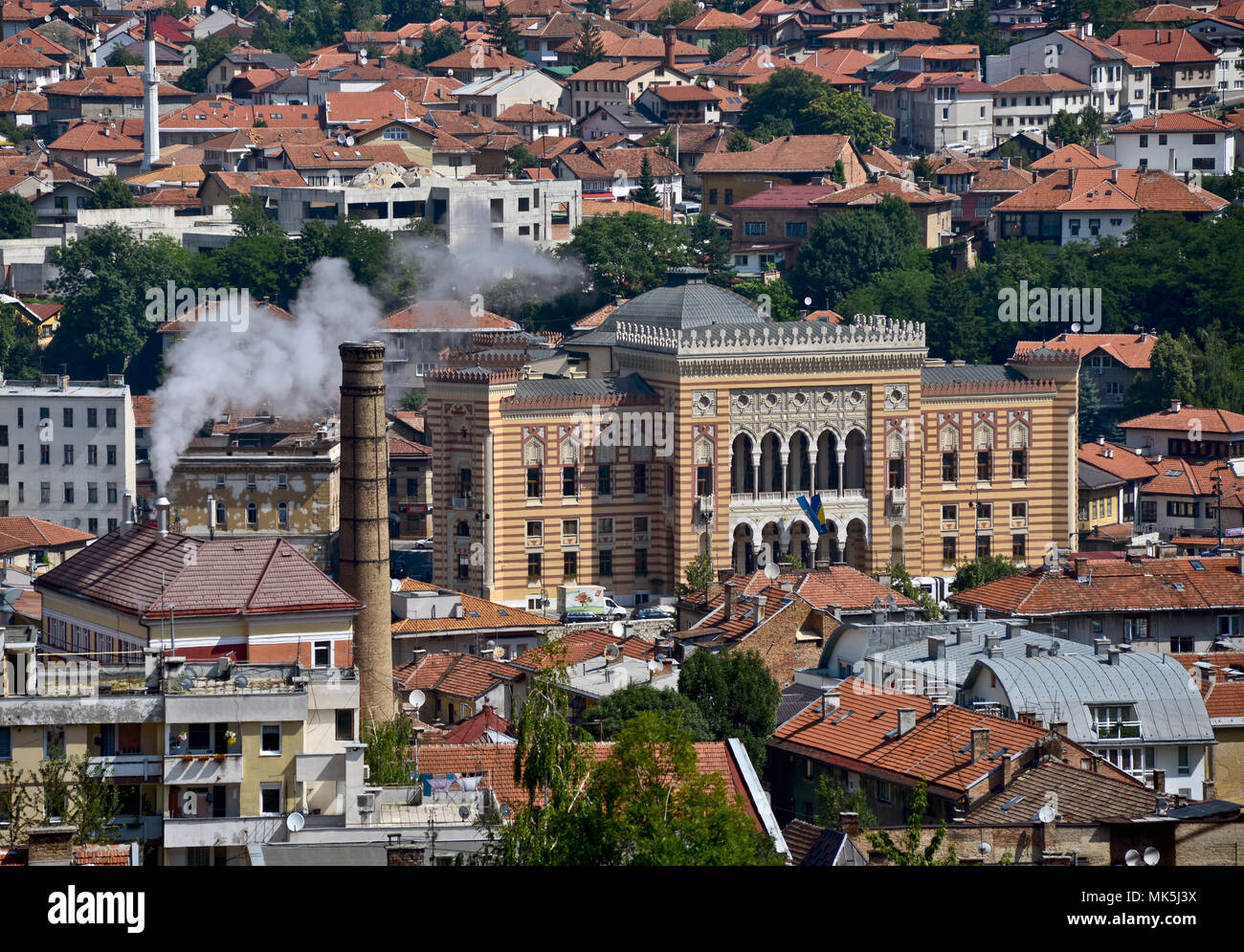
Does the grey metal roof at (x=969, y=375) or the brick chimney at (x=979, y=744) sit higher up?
the grey metal roof at (x=969, y=375)

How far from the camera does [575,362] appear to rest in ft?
329

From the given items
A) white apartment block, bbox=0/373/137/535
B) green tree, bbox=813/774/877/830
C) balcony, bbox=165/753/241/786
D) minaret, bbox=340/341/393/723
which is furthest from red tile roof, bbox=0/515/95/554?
balcony, bbox=165/753/241/786

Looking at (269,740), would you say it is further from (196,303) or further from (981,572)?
(196,303)

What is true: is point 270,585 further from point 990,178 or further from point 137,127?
point 137,127

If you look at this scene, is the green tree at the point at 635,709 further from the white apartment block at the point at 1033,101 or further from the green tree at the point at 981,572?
the white apartment block at the point at 1033,101

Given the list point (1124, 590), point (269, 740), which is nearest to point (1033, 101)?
point (1124, 590)

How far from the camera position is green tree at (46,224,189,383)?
A: 133625mm

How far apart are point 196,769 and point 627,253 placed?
96.3 meters

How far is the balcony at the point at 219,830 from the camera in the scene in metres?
36.8

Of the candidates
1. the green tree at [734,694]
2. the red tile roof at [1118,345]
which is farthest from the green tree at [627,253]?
the green tree at [734,694]

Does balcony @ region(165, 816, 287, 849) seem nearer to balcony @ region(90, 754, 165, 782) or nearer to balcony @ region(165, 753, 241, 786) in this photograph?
balcony @ region(165, 753, 241, 786)

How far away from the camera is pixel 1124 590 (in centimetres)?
6888

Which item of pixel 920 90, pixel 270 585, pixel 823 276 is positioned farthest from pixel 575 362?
pixel 920 90

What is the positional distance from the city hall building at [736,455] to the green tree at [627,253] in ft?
113
